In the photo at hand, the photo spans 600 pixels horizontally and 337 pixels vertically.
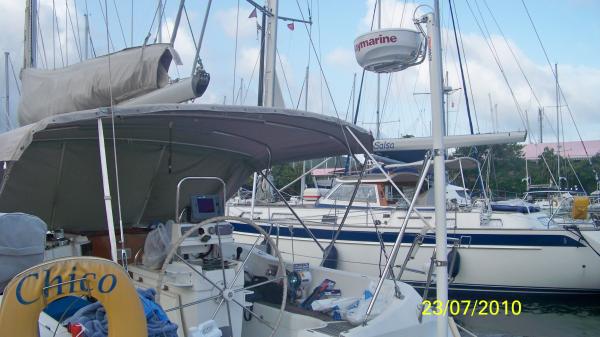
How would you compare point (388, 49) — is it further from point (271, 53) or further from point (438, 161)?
point (271, 53)

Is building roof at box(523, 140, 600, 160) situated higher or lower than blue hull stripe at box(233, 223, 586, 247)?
higher

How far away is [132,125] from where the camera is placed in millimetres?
4656

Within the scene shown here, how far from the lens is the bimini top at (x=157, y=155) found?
4.68 meters

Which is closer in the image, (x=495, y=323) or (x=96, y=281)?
(x=96, y=281)

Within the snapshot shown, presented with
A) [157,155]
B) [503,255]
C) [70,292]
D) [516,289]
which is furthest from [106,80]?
[516,289]

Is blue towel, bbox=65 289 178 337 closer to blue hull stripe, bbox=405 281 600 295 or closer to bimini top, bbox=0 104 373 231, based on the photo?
bimini top, bbox=0 104 373 231

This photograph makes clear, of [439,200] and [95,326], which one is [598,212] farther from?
[95,326]

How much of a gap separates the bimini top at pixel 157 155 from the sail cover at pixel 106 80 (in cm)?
31

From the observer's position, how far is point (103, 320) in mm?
2846

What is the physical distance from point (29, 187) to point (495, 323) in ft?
23.8

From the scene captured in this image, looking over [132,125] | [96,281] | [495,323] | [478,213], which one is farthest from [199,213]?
[478,213]

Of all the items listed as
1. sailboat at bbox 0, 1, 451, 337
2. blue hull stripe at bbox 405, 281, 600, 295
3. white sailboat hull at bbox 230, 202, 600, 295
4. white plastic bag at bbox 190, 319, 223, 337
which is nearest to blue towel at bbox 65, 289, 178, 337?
sailboat at bbox 0, 1, 451, 337

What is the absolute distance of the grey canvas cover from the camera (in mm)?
3203

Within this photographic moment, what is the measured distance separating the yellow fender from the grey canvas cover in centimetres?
89
